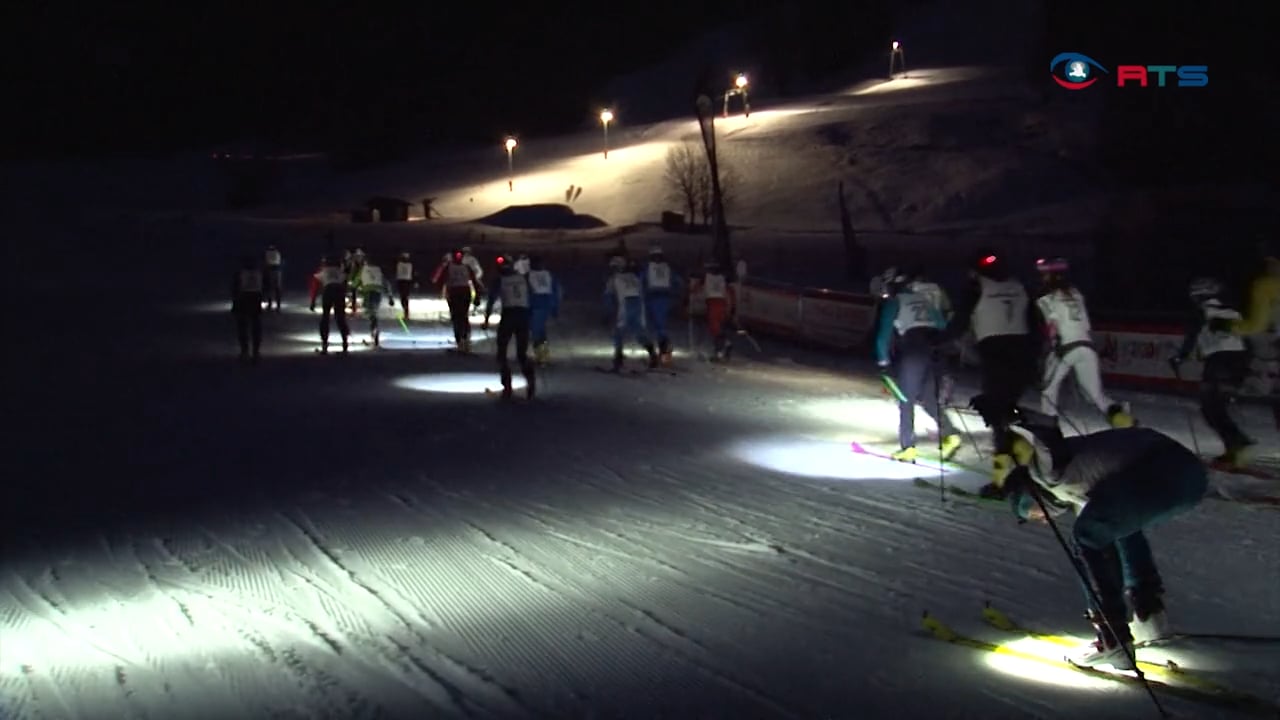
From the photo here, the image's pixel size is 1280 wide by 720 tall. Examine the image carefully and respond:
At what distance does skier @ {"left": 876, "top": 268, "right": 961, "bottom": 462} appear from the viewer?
13420mm

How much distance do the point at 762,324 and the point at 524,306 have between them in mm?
14018

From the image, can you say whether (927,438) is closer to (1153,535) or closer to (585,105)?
(1153,535)

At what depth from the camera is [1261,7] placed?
4878cm

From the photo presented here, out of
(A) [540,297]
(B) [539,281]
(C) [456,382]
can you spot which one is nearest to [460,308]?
(C) [456,382]

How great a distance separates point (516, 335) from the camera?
18172 mm

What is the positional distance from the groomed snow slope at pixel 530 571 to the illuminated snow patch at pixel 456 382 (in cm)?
211

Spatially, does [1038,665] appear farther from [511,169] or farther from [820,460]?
[511,169]

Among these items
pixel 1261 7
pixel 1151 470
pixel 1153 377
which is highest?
pixel 1261 7

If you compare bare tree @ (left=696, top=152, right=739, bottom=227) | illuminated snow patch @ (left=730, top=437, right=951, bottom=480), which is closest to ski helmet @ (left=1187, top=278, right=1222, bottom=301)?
illuminated snow patch @ (left=730, top=437, right=951, bottom=480)

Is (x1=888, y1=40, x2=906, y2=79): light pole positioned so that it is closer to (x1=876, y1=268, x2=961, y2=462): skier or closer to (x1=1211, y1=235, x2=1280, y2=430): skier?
(x1=876, y1=268, x2=961, y2=462): skier

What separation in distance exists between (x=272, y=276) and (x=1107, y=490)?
3238 cm

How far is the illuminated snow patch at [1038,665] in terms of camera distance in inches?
262

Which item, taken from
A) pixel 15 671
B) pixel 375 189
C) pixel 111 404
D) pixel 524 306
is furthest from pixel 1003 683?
pixel 375 189

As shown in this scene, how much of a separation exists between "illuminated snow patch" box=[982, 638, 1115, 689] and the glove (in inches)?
246
